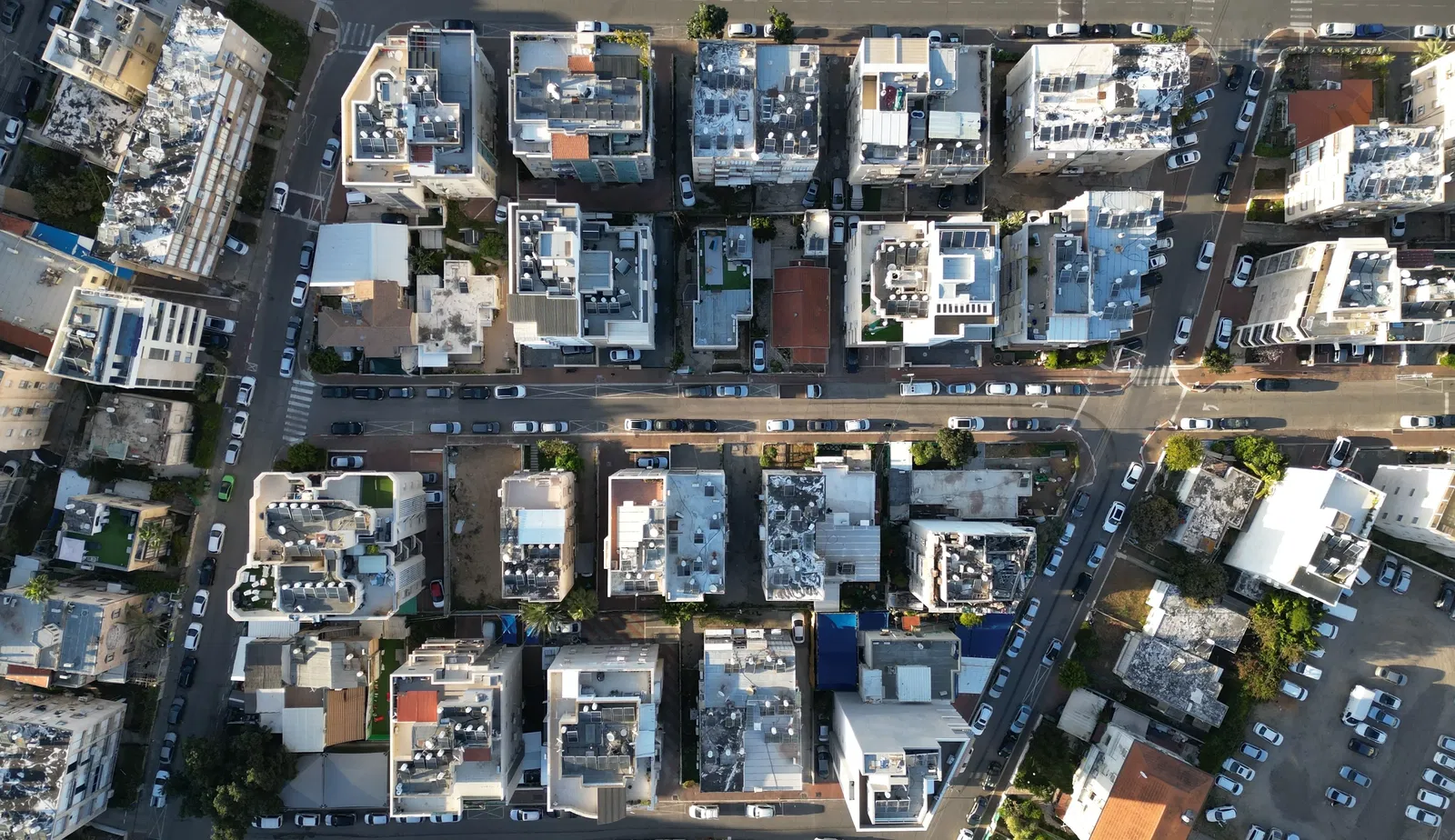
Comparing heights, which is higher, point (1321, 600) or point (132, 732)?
point (1321, 600)

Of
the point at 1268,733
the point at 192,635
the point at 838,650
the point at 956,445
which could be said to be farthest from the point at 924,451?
the point at 192,635

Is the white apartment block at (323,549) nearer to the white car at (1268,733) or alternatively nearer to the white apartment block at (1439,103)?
the white car at (1268,733)

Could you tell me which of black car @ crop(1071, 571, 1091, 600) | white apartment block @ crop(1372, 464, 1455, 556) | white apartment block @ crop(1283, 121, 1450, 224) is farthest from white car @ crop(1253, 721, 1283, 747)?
white apartment block @ crop(1283, 121, 1450, 224)

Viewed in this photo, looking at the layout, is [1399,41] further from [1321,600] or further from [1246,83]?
[1321,600]

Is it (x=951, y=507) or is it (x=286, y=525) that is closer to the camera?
(x=286, y=525)

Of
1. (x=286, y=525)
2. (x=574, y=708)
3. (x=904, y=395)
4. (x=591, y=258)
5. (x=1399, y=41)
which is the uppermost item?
(x=1399, y=41)

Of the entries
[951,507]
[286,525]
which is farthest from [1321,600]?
[286,525]

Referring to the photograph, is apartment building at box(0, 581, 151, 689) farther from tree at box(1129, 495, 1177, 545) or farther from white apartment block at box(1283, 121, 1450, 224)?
white apartment block at box(1283, 121, 1450, 224)

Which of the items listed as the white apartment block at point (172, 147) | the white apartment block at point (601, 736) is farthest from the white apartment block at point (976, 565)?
the white apartment block at point (172, 147)
